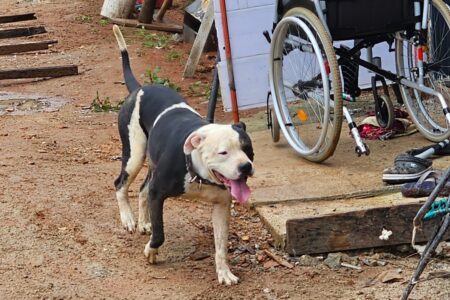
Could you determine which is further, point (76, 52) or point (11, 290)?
point (76, 52)

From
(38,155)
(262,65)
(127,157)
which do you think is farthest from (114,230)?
(262,65)

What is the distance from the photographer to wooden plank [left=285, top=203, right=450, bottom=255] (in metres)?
4.76

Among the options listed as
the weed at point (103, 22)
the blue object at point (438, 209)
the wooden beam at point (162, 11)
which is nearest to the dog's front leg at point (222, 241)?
the blue object at point (438, 209)

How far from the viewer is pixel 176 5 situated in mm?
15102

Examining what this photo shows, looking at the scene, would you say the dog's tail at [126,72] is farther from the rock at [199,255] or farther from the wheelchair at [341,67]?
the rock at [199,255]

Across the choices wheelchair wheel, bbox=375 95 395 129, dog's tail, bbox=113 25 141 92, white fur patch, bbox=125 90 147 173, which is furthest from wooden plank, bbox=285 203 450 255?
wheelchair wheel, bbox=375 95 395 129

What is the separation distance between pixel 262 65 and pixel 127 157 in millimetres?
2329

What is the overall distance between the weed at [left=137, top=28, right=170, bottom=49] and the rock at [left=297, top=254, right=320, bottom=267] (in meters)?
7.58

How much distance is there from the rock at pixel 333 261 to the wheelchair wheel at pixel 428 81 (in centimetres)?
167

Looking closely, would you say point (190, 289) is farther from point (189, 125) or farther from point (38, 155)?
point (38, 155)

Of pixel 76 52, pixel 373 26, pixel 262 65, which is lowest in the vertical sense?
pixel 76 52

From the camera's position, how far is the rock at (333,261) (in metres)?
4.72

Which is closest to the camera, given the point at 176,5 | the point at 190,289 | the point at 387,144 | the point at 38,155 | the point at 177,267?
the point at 190,289

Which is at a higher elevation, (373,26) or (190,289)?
(373,26)
